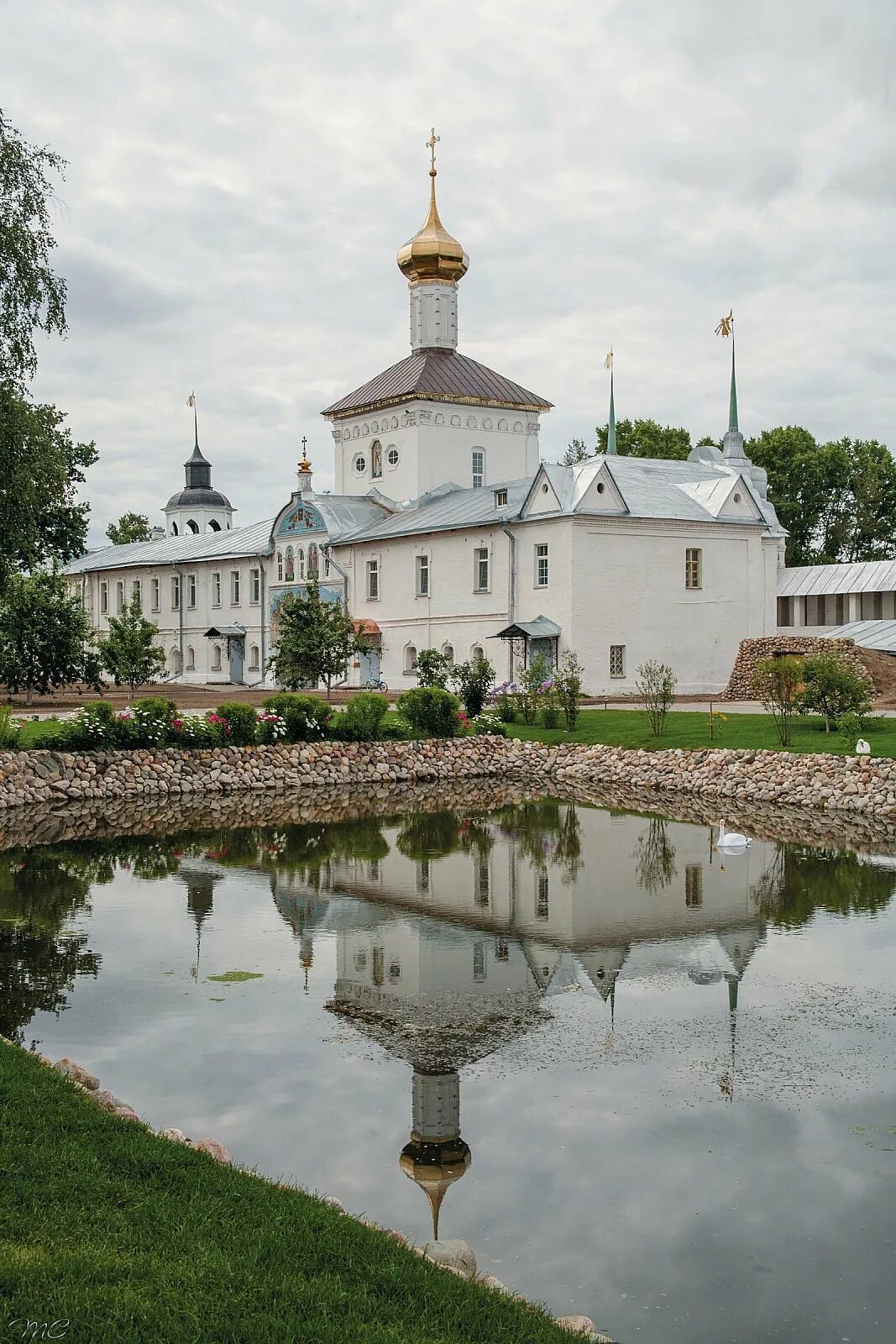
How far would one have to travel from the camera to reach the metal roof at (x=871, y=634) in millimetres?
38938

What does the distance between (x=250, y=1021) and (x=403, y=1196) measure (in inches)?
114

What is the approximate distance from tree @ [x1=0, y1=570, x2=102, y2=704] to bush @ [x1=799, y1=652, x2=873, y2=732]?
55.5 ft

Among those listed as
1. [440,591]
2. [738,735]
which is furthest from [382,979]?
[440,591]

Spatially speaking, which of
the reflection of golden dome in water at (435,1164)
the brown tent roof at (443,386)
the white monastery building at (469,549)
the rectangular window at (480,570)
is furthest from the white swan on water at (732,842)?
the brown tent roof at (443,386)

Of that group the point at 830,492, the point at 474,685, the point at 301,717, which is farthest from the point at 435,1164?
the point at 830,492

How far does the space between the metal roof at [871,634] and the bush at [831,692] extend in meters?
13.8

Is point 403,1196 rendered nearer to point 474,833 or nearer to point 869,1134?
point 869,1134

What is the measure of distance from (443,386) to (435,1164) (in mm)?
44532

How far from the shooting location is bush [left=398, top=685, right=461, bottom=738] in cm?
2623

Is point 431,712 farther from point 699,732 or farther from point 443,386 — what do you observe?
point 443,386

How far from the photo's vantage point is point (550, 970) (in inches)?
401

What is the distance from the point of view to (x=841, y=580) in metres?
46.9

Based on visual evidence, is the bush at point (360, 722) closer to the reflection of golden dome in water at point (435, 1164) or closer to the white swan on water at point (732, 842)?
the white swan on water at point (732, 842)

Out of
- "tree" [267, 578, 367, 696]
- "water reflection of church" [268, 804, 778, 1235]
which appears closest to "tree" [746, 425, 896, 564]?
"tree" [267, 578, 367, 696]
